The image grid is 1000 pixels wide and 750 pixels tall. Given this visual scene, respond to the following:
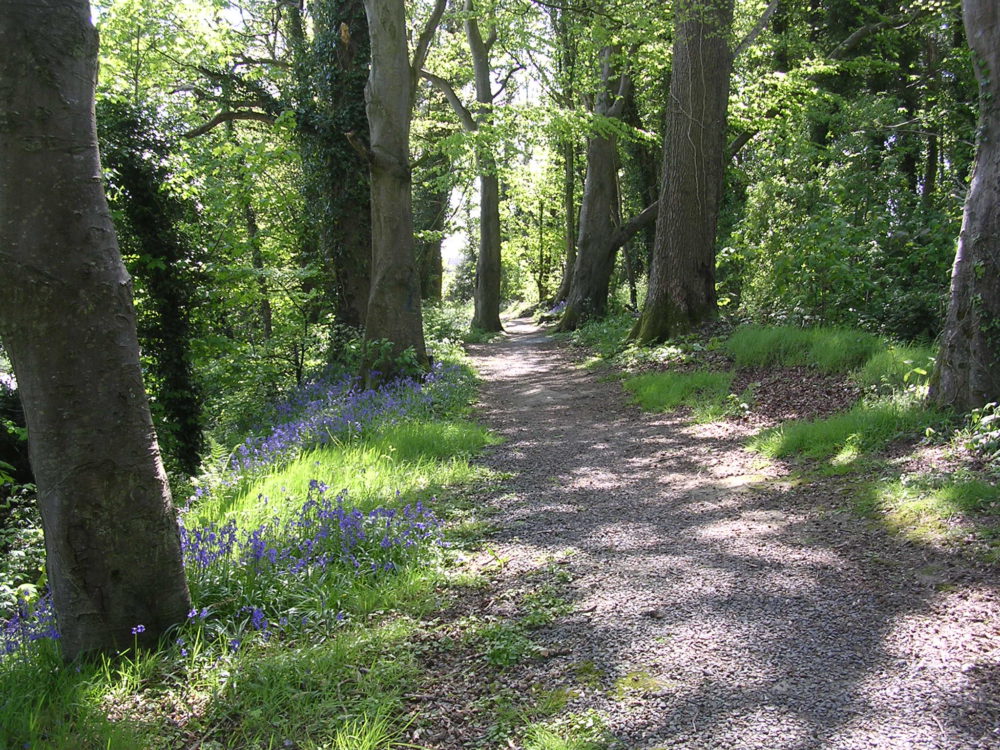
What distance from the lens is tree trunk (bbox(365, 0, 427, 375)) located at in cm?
946

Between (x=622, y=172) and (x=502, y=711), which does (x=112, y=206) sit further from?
(x=622, y=172)

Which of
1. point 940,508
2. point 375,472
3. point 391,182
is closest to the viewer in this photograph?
point 940,508

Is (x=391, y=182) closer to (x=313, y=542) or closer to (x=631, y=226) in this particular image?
(x=313, y=542)

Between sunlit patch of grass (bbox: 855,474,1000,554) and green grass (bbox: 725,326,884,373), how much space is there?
323 centimetres

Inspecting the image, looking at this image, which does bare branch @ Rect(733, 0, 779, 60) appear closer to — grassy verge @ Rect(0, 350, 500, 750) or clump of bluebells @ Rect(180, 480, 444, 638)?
grassy verge @ Rect(0, 350, 500, 750)

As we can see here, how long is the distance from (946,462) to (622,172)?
23017 mm

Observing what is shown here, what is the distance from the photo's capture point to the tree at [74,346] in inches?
102

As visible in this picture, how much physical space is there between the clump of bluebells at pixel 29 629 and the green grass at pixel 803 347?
7.47 m

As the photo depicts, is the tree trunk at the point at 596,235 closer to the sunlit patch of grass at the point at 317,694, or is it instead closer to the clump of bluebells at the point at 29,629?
the sunlit patch of grass at the point at 317,694

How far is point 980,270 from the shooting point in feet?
16.9

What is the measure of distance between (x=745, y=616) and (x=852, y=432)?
325cm

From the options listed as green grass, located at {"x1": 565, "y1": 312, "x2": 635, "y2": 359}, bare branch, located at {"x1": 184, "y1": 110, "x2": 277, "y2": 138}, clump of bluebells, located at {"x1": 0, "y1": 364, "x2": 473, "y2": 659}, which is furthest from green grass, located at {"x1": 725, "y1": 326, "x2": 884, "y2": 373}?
bare branch, located at {"x1": 184, "y1": 110, "x2": 277, "y2": 138}

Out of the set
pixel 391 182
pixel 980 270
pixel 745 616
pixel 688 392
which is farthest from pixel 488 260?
pixel 745 616

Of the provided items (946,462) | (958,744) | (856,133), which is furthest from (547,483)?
(856,133)
